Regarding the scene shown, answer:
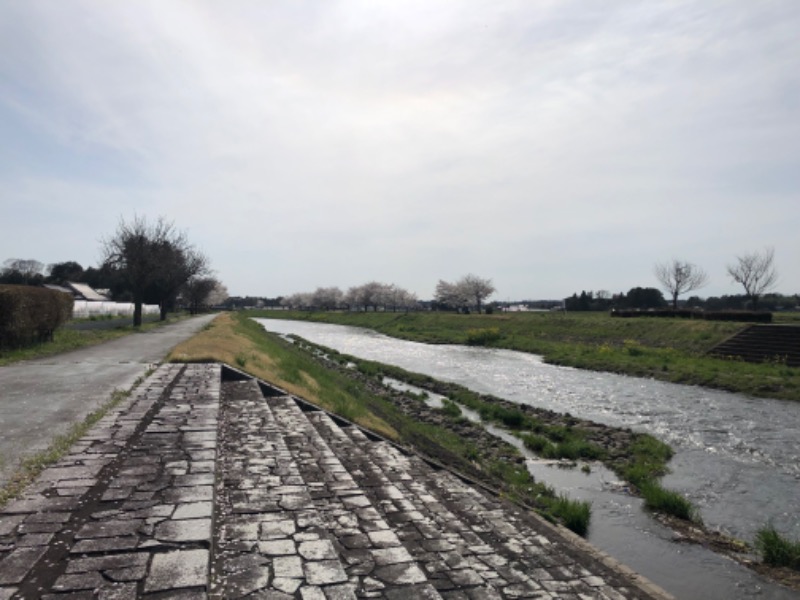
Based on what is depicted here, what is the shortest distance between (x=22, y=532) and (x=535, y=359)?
2910 cm

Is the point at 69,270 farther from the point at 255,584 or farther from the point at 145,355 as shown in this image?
the point at 255,584

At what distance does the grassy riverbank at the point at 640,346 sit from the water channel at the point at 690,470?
129cm

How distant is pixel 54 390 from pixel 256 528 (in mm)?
7036

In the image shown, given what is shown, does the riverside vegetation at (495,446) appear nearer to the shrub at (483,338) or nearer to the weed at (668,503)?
the weed at (668,503)

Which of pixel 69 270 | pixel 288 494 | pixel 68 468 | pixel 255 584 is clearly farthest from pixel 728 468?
pixel 69 270

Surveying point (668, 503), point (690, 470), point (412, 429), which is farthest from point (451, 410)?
point (668, 503)

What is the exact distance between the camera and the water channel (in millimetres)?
6363

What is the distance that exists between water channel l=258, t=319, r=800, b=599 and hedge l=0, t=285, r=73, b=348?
571 inches

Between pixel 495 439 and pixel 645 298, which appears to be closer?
pixel 495 439

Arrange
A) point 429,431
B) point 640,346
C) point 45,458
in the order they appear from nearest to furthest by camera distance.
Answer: point 45,458 < point 429,431 < point 640,346

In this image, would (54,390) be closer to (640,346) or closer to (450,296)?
(640,346)

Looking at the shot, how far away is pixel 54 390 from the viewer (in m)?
9.41

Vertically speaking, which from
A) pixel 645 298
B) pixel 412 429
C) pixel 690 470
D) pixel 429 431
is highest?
pixel 645 298

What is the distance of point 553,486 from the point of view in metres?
9.24
